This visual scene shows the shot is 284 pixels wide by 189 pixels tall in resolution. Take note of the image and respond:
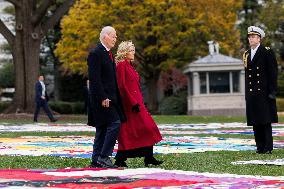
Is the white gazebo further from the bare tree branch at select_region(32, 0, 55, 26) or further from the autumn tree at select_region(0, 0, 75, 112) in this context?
the bare tree branch at select_region(32, 0, 55, 26)

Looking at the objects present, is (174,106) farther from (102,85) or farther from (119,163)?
(102,85)

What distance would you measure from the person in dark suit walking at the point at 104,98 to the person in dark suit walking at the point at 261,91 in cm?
323

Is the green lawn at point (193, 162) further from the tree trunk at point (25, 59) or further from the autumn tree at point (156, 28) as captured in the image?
the autumn tree at point (156, 28)

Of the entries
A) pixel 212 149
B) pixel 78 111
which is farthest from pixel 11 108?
pixel 212 149

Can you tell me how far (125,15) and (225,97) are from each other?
24.1 ft

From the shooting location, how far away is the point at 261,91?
40.8 feet

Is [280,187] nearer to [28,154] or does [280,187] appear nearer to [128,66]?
[128,66]

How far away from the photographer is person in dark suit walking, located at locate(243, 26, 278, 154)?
1228 centimetres

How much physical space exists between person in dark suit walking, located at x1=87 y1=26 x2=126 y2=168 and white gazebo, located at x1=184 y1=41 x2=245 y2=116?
95.2 ft

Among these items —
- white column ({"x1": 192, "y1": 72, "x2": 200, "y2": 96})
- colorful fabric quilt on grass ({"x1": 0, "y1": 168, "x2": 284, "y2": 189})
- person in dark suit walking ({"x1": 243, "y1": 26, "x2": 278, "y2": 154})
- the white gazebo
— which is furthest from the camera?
white column ({"x1": 192, "y1": 72, "x2": 200, "y2": 96})

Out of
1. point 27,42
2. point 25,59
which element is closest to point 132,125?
point 27,42

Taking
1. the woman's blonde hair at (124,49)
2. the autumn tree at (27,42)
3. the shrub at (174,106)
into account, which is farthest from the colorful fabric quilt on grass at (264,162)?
the shrub at (174,106)

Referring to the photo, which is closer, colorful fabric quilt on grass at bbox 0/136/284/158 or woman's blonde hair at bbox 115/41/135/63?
woman's blonde hair at bbox 115/41/135/63

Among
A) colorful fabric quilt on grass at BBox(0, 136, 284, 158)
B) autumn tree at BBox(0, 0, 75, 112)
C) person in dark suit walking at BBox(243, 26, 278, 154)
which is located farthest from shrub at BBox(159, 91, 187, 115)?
person in dark suit walking at BBox(243, 26, 278, 154)
